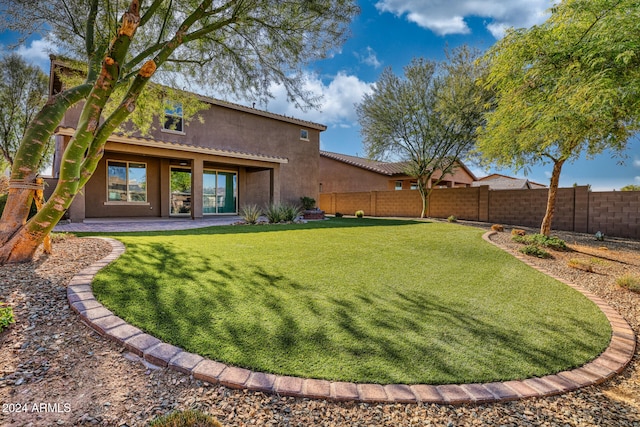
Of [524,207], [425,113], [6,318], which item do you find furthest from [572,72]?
[425,113]

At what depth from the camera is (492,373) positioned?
238cm

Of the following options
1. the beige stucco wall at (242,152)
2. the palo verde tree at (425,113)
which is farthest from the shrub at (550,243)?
the beige stucco wall at (242,152)

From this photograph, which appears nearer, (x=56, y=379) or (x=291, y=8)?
(x=56, y=379)

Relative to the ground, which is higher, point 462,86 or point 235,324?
point 462,86

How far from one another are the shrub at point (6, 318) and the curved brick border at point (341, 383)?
52 cm

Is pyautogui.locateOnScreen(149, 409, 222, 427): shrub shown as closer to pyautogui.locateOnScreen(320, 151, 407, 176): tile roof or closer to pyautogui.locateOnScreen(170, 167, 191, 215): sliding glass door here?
pyautogui.locateOnScreen(170, 167, 191, 215): sliding glass door

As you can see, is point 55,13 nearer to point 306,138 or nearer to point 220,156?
point 220,156

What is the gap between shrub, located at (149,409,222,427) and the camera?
1694 mm

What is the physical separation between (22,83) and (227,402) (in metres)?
22.7

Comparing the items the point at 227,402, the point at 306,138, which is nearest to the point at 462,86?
the point at 306,138

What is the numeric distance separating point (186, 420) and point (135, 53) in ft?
29.0

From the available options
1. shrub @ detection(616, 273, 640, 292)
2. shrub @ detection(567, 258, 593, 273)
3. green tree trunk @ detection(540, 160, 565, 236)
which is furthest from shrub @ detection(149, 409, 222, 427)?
green tree trunk @ detection(540, 160, 565, 236)

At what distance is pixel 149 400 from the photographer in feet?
6.38

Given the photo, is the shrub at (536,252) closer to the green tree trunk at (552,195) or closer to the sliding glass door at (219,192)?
the green tree trunk at (552,195)
